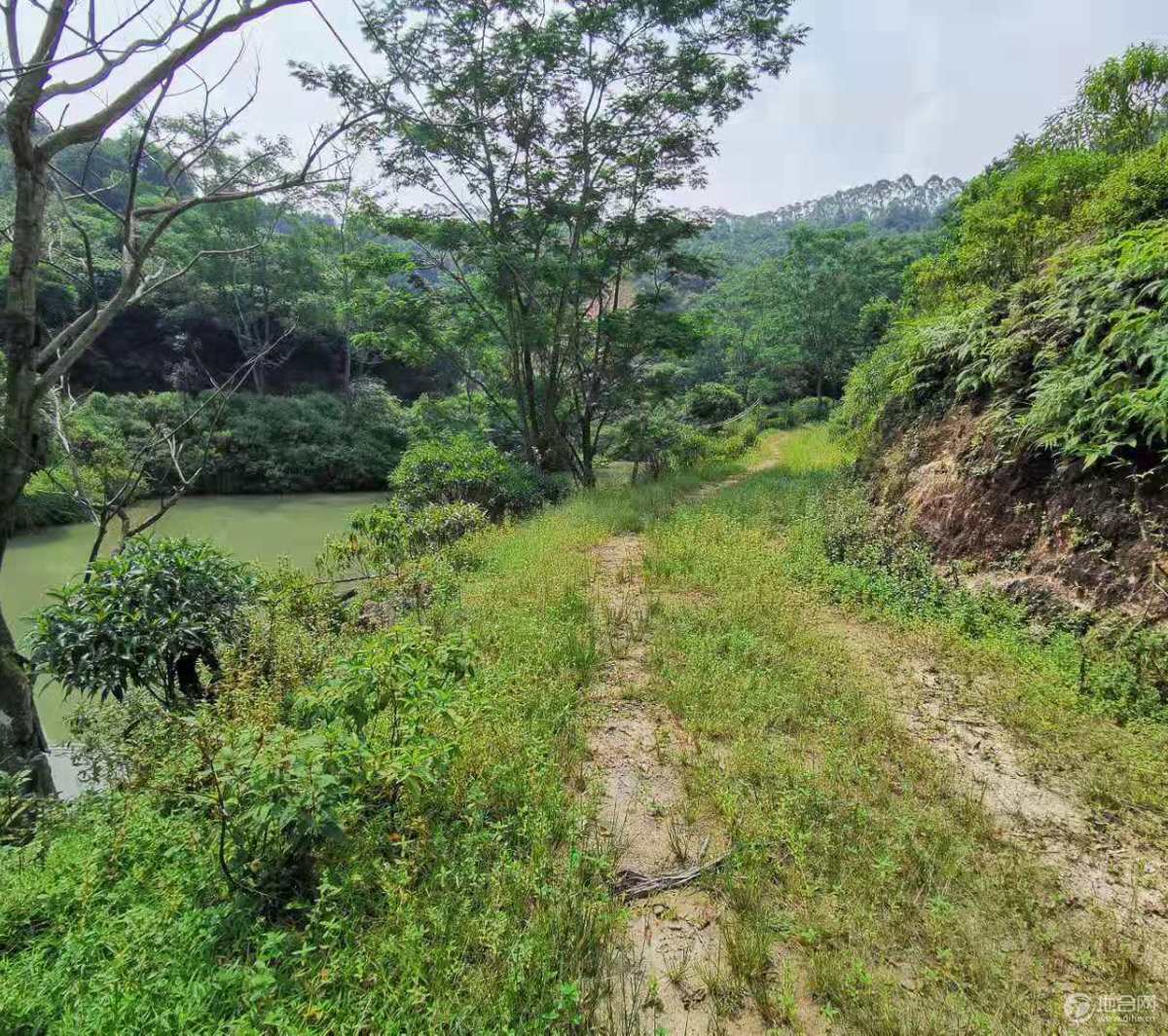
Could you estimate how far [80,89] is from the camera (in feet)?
8.66

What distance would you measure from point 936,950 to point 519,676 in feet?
8.07

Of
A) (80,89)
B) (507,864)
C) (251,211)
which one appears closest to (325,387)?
(251,211)

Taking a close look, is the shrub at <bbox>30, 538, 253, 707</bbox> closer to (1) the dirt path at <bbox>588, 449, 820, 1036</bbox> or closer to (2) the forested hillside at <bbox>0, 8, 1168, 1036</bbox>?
(2) the forested hillside at <bbox>0, 8, 1168, 1036</bbox>

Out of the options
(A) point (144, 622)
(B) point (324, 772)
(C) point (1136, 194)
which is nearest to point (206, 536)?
(A) point (144, 622)

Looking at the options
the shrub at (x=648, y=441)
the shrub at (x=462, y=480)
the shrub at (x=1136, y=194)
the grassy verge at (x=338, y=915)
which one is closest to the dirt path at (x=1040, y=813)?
the grassy verge at (x=338, y=915)

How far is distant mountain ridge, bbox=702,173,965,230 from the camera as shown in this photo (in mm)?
91000

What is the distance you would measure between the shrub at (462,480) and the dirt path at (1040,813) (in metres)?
8.23

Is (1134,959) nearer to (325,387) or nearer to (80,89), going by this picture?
(80,89)

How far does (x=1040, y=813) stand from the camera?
8.52 ft

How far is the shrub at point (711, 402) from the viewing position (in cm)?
2814

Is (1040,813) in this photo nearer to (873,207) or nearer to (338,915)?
(338,915)

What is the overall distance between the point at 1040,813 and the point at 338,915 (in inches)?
124

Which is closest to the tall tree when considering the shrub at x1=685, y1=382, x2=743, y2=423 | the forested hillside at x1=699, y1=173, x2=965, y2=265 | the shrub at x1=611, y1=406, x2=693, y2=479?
the shrub at x1=611, y1=406, x2=693, y2=479

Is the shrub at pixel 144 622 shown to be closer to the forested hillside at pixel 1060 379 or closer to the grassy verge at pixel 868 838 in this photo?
the grassy verge at pixel 868 838
